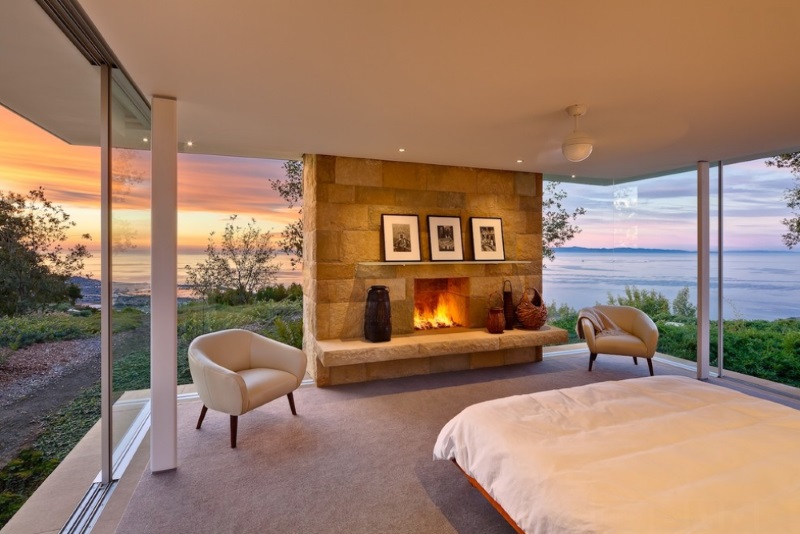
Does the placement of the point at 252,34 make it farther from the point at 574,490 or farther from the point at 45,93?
the point at 574,490

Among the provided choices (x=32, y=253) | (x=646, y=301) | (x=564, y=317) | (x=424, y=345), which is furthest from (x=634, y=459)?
(x=646, y=301)

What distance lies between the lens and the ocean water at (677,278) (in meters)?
4.56

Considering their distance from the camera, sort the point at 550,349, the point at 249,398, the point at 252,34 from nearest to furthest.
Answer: the point at 252,34, the point at 249,398, the point at 550,349

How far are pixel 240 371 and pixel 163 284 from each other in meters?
1.14

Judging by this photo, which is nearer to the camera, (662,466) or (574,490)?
(574,490)

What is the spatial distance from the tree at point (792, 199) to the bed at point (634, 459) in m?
3.18

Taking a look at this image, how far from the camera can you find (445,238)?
470 centimetres

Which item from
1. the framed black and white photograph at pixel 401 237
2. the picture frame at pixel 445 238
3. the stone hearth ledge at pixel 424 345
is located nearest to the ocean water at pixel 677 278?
the stone hearth ledge at pixel 424 345

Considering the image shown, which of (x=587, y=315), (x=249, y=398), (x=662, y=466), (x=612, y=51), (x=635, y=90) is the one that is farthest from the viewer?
(x=587, y=315)

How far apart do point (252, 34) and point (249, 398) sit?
91.2 inches

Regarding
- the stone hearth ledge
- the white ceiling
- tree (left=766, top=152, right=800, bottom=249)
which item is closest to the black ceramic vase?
the stone hearth ledge

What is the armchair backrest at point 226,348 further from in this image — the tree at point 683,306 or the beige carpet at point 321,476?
the tree at point 683,306

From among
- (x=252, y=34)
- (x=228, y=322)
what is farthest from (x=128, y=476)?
(x=252, y=34)

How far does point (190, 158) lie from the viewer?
470 centimetres
